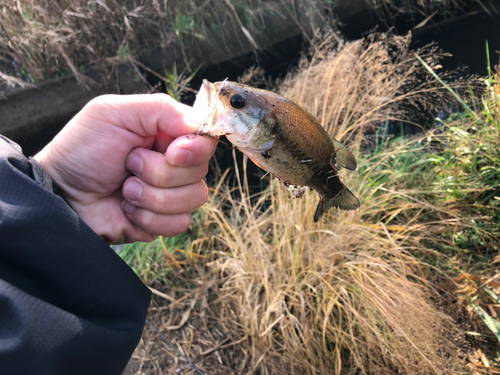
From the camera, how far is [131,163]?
4.53 ft

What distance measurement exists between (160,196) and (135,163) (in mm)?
182

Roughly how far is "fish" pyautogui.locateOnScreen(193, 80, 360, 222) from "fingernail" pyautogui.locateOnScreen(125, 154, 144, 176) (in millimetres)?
402

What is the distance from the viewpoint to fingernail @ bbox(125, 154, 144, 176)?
1366 millimetres

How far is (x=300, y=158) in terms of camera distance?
3.65ft

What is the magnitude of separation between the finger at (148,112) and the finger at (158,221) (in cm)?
40

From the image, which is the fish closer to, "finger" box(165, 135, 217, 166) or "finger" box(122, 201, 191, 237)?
"finger" box(165, 135, 217, 166)

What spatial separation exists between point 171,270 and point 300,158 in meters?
2.22

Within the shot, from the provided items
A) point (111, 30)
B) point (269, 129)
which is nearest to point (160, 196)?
point (269, 129)

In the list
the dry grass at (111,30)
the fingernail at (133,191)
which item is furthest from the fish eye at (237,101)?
the dry grass at (111,30)

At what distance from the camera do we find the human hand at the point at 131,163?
4.31 ft

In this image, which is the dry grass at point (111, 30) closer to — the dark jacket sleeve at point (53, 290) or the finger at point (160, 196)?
the finger at point (160, 196)

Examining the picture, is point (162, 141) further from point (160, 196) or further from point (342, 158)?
point (342, 158)

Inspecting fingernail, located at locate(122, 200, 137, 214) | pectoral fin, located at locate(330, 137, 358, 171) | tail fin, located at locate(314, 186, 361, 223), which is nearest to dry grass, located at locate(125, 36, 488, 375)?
tail fin, located at locate(314, 186, 361, 223)

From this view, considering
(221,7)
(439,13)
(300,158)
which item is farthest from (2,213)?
(439,13)
